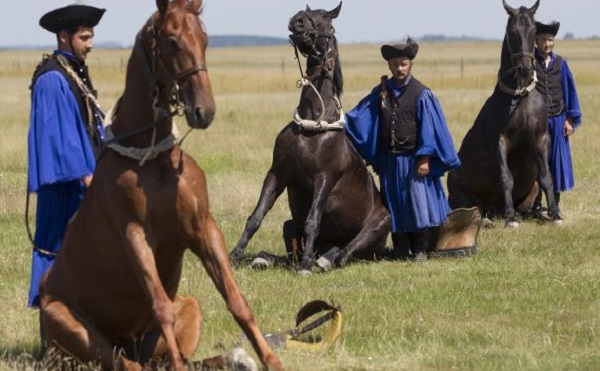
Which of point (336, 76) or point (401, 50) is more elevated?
point (401, 50)

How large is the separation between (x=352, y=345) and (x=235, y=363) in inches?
58.3

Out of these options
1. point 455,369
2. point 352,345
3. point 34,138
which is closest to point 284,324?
point 352,345

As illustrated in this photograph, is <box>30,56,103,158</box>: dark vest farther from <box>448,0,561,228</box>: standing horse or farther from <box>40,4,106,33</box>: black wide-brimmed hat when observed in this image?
<box>448,0,561,228</box>: standing horse

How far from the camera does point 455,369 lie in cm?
687

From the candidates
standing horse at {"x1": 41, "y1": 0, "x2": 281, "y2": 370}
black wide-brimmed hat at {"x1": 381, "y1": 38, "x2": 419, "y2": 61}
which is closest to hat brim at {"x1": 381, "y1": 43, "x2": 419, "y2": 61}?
black wide-brimmed hat at {"x1": 381, "y1": 38, "x2": 419, "y2": 61}

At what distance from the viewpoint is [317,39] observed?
10711 mm

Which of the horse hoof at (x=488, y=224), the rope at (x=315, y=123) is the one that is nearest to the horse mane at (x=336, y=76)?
the rope at (x=315, y=123)

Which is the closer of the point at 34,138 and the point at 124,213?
the point at 124,213

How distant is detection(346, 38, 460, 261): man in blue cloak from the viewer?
1106cm

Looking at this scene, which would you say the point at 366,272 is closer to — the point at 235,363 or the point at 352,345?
the point at 352,345

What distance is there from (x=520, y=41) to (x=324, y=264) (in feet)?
11.7

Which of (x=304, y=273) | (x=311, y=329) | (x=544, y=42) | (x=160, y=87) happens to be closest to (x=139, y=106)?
(x=160, y=87)

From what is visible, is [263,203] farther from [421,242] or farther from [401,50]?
[401,50]

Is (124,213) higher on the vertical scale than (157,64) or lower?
lower
